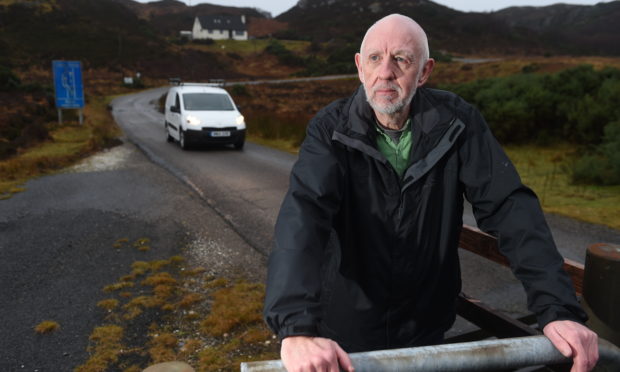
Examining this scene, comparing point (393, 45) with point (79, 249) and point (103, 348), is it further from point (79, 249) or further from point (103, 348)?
point (79, 249)

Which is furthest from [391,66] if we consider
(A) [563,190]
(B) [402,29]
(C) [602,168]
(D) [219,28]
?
(D) [219,28]

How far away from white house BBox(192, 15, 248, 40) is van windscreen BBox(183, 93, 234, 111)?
97.4 meters

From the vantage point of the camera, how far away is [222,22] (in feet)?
357

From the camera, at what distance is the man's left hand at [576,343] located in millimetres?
1263

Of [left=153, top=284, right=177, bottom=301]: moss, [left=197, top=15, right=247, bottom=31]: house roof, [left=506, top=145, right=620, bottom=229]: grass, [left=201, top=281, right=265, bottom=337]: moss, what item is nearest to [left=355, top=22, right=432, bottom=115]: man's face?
[left=201, top=281, right=265, bottom=337]: moss

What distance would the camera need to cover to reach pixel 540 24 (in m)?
151

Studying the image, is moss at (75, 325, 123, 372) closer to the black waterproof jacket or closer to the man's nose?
the black waterproof jacket

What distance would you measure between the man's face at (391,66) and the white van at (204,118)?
12.4m

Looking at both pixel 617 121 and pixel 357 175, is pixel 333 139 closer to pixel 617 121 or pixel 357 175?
pixel 357 175

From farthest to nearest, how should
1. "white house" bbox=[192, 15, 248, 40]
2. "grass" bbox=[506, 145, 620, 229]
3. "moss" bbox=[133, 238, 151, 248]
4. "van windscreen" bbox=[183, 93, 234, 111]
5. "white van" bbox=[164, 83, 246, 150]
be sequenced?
"white house" bbox=[192, 15, 248, 40]
"van windscreen" bbox=[183, 93, 234, 111]
"white van" bbox=[164, 83, 246, 150]
"grass" bbox=[506, 145, 620, 229]
"moss" bbox=[133, 238, 151, 248]

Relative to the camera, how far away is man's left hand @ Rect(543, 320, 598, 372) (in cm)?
126

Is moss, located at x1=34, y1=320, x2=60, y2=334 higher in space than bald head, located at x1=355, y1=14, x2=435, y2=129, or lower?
lower

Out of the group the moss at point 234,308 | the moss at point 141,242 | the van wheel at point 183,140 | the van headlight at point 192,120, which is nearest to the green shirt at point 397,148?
the moss at point 234,308

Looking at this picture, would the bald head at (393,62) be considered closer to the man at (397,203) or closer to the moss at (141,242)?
the man at (397,203)
